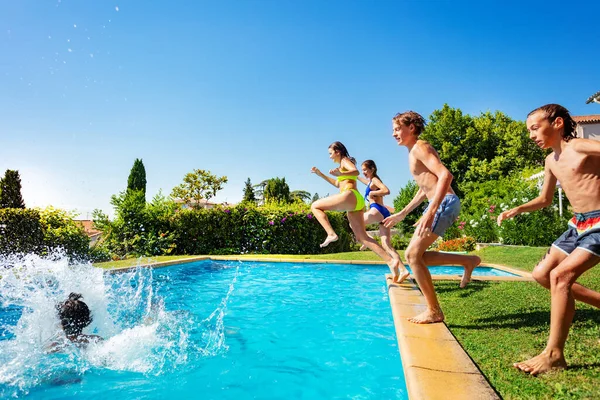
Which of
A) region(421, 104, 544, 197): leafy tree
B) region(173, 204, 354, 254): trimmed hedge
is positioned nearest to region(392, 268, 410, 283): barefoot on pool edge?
region(173, 204, 354, 254): trimmed hedge

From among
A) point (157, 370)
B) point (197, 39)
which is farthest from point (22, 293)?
point (197, 39)

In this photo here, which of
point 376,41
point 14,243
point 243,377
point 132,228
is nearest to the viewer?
point 243,377

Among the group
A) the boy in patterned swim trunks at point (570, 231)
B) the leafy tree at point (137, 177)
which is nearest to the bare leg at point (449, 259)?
the boy in patterned swim trunks at point (570, 231)

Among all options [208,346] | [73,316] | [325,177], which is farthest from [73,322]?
[325,177]

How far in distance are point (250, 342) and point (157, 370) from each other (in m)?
1.21

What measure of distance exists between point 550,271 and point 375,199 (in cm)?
487

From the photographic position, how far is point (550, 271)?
2773mm

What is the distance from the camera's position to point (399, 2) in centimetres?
974

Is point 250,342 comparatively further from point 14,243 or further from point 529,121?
point 14,243

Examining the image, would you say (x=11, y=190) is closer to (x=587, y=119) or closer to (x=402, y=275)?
(x=402, y=275)

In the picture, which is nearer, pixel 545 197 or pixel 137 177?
pixel 545 197

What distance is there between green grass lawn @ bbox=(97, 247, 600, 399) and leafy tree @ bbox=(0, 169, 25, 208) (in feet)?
92.0

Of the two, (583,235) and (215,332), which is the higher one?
(583,235)

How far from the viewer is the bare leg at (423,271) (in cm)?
371
